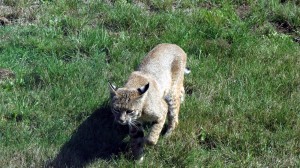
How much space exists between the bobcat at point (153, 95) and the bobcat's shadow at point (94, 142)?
0.25 meters

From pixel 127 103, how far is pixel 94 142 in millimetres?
748

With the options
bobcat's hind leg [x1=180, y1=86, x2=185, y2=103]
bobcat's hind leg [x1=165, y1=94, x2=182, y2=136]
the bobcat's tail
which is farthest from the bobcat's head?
the bobcat's tail

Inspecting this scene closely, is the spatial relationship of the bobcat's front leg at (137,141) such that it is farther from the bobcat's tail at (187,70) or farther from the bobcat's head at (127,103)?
the bobcat's tail at (187,70)

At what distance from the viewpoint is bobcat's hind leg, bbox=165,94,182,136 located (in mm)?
7746

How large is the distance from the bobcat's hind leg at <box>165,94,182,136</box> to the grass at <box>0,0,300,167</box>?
0.32 feet

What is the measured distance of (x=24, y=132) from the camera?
752 cm

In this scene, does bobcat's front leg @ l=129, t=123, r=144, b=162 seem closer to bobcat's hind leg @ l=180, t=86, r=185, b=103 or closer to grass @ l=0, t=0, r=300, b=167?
grass @ l=0, t=0, r=300, b=167

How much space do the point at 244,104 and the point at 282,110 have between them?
0.46m

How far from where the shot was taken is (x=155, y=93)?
7.61 meters

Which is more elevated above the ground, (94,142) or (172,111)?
(172,111)

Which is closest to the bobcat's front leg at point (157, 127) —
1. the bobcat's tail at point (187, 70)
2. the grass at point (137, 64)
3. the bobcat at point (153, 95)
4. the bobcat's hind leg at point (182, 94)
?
the bobcat at point (153, 95)

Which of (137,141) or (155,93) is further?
(155,93)

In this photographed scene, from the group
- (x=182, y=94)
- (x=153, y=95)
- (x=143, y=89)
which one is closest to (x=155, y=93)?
(x=153, y=95)

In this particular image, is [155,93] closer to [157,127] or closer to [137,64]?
[157,127]
